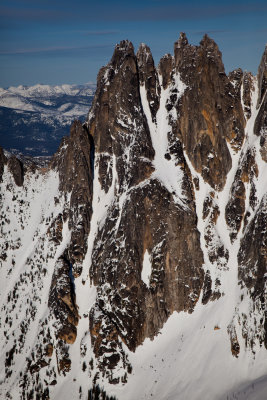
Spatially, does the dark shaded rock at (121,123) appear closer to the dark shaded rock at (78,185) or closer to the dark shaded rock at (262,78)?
the dark shaded rock at (78,185)

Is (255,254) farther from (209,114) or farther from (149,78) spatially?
(149,78)

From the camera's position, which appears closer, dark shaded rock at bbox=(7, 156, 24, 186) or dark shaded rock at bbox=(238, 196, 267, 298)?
dark shaded rock at bbox=(238, 196, 267, 298)

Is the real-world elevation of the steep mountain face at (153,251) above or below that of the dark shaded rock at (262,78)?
below

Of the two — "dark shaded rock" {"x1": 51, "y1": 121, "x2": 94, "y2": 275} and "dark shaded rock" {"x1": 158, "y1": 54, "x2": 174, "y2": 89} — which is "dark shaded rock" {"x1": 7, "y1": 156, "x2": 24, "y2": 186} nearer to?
"dark shaded rock" {"x1": 51, "y1": 121, "x2": 94, "y2": 275}

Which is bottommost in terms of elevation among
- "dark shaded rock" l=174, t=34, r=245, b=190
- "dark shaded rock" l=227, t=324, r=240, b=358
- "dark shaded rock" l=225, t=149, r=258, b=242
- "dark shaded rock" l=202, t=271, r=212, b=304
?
"dark shaded rock" l=227, t=324, r=240, b=358

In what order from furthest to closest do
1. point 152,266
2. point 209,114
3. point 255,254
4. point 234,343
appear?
point 209,114 → point 152,266 → point 255,254 → point 234,343

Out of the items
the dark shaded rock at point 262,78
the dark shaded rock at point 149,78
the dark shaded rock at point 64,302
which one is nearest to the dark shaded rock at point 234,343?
the dark shaded rock at point 64,302

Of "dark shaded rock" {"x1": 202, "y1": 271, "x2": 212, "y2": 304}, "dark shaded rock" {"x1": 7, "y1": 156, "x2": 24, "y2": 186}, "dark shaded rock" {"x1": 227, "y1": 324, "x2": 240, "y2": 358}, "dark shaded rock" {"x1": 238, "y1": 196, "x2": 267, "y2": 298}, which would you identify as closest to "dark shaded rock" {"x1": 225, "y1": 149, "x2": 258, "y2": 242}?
"dark shaded rock" {"x1": 238, "y1": 196, "x2": 267, "y2": 298}

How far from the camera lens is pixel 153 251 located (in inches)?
4412

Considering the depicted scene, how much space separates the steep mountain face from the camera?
3821 inches

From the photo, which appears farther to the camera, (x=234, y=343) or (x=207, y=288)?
(x=207, y=288)

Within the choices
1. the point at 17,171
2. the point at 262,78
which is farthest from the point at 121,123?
the point at 17,171

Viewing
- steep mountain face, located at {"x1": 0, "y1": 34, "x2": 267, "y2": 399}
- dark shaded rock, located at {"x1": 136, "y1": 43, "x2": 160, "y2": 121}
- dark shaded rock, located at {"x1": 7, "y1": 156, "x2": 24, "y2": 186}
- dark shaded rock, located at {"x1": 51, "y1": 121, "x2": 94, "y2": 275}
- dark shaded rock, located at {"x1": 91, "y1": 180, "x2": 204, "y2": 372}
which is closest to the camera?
steep mountain face, located at {"x1": 0, "y1": 34, "x2": 267, "y2": 399}

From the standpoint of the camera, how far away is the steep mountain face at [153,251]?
97.1m
